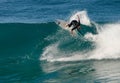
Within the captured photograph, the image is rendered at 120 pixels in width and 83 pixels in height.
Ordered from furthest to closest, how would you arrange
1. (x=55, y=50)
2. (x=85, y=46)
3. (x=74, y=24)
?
(x=85, y=46) → (x=55, y=50) → (x=74, y=24)

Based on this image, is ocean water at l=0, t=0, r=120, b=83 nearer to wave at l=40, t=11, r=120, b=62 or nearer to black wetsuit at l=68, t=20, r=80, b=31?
wave at l=40, t=11, r=120, b=62

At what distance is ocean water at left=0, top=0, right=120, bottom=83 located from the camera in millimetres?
18562

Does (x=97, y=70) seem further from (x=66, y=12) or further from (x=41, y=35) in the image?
(x=66, y=12)

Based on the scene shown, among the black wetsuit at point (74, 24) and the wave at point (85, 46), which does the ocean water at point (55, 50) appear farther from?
the black wetsuit at point (74, 24)

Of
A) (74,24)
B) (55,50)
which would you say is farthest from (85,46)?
(74,24)

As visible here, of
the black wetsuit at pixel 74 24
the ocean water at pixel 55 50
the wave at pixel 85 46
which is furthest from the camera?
the wave at pixel 85 46

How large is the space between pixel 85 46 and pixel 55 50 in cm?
170

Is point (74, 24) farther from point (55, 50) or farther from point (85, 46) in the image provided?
point (85, 46)

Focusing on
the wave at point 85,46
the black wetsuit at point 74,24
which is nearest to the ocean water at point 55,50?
the wave at point 85,46

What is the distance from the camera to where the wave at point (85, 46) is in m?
21.2

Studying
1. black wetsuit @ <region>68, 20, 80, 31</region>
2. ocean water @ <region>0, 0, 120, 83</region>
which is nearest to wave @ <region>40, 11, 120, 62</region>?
ocean water @ <region>0, 0, 120, 83</region>

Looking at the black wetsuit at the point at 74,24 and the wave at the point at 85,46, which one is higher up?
the black wetsuit at the point at 74,24

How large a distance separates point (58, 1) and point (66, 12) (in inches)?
120

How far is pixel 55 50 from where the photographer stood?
853 inches
